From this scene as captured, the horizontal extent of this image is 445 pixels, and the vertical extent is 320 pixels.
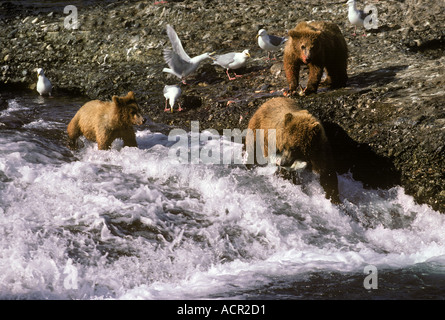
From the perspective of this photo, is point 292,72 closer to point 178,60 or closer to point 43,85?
point 178,60

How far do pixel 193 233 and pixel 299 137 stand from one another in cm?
169

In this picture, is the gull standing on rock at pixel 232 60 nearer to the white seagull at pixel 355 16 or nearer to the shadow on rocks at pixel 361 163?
the white seagull at pixel 355 16

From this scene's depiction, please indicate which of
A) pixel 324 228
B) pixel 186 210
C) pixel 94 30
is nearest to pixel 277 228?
pixel 324 228

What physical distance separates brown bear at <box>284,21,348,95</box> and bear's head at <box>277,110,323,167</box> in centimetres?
194

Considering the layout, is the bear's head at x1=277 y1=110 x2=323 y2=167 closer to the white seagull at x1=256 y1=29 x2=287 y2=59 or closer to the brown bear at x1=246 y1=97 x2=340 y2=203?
the brown bear at x1=246 y1=97 x2=340 y2=203

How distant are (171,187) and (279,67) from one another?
4.06 meters

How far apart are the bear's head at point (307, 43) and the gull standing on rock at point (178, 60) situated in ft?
7.80

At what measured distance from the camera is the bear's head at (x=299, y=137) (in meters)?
6.84

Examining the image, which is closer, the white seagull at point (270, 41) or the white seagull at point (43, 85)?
the white seagull at point (270, 41)

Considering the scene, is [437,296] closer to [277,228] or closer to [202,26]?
[277,228]

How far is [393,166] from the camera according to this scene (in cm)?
743

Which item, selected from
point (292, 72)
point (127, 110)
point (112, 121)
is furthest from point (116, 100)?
point (292, 72)

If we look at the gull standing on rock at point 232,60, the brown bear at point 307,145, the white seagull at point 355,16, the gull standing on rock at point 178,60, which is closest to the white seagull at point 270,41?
the gull standing on rock at point 232,60

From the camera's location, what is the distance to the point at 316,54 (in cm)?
865
